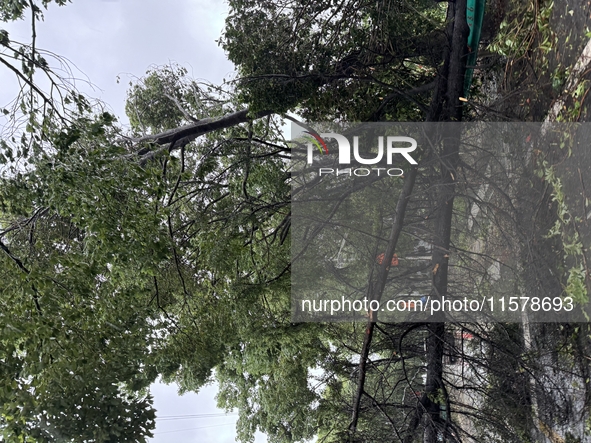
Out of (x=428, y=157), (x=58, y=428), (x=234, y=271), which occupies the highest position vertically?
(x=428, y=157)

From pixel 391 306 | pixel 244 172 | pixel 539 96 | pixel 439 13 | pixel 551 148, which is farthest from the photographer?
pixel 439 13

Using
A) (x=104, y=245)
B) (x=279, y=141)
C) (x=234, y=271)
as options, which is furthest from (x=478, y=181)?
(x=104, y=245)

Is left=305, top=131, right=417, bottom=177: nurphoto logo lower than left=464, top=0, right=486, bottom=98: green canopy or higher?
lower

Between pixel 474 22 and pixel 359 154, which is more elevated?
pixel 474 22

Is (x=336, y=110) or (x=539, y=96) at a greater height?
(x=336, y=110)

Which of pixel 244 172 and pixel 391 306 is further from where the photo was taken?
pixel 244 172

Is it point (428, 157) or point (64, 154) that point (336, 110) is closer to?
point (428, 157)

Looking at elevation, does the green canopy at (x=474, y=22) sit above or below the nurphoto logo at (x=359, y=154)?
above

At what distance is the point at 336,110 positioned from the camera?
8.02 m

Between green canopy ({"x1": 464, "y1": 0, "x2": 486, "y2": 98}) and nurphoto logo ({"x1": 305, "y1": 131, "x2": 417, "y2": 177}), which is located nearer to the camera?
green canopy ({"x1": 464, "y1": 0, "x2": 486, "y2": 98})

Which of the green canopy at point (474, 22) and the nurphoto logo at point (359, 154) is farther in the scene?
the nurphoto logo at point (359, 154)

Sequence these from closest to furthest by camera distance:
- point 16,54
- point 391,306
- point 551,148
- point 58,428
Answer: point 16,54 → point 58,428 → point 551,148 → point 391,306

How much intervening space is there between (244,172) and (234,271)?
5.73 ft

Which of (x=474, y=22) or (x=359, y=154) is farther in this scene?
(x=359, y=154)
